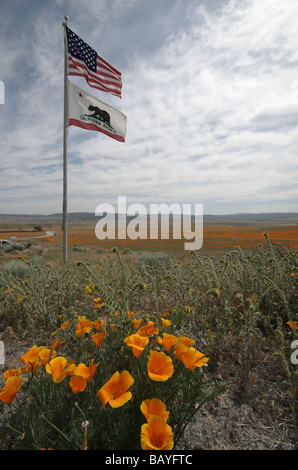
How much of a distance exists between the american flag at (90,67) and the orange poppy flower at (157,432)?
772cm

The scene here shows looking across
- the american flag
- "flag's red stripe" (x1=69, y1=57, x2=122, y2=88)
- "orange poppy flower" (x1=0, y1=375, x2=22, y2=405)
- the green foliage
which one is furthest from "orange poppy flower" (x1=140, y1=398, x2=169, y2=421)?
"flag's red stripe" (x1=69, y1=57, x2=122, y2=88)

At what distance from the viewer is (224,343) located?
85.5 inches

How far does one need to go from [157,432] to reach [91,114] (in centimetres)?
733

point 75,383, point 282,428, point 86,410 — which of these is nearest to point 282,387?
point 282,428

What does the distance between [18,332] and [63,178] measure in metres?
4.09

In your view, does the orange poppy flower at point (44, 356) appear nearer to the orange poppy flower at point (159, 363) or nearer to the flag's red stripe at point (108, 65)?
the orange poppy flower at point (159, 363)

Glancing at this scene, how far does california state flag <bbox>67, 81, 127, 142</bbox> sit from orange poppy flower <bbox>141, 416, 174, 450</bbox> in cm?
678

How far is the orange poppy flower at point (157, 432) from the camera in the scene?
0.84 m

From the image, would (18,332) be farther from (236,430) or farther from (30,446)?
(236,430)

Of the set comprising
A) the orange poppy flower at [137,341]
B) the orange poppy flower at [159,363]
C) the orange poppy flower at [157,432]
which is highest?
the orange poppy flower at [137,341]

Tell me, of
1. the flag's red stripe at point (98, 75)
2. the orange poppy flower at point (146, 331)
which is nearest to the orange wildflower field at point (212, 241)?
the flag's red stripe at point (98, 75)

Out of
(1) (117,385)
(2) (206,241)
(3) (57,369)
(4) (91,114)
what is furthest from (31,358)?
(2) (206,241)

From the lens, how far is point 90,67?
678 centimetres
